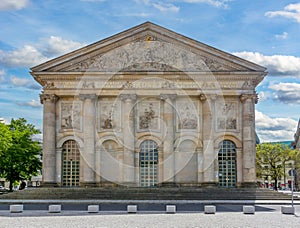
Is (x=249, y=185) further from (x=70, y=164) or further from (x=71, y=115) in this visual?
(x=71, y=115)

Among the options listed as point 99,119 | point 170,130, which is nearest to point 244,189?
point 170,130

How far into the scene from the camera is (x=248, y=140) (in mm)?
48656

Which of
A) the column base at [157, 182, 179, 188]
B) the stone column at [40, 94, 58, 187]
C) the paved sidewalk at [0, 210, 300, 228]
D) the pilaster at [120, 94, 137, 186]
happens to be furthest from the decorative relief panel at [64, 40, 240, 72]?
the paved sidewalk at [0, 210, 300, 228]

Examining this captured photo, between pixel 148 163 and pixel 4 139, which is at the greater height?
pixel 4 139

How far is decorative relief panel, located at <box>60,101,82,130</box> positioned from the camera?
49.4 meters

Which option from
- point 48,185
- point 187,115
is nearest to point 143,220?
point 48,185

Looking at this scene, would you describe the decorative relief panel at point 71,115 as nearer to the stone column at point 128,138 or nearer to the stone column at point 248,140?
the stone column at point 128,138

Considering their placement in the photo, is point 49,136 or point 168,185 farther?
point 49,136

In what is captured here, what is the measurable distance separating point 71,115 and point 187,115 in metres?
10.6

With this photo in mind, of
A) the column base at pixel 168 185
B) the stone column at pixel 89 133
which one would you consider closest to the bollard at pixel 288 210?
the column base at pixel 168 185

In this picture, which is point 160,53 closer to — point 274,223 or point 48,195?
point 48,195

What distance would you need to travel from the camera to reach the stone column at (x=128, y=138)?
1912 inches

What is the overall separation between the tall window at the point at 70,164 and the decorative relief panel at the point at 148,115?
20.9ft

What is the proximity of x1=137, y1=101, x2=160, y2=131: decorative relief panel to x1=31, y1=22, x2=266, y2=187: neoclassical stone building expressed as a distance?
9cm
